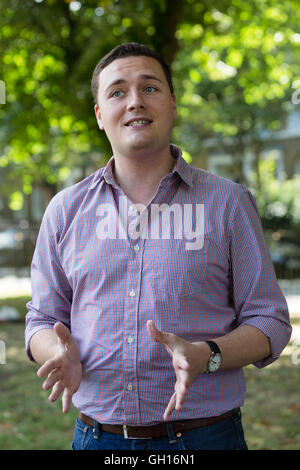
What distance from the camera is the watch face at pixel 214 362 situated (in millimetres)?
1827

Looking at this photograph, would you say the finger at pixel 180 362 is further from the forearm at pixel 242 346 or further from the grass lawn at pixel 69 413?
the grass lawn at pixel 69 413

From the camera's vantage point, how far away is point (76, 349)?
1.97 m

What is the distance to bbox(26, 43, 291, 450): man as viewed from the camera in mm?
1939

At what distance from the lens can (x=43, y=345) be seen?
6.57 feet

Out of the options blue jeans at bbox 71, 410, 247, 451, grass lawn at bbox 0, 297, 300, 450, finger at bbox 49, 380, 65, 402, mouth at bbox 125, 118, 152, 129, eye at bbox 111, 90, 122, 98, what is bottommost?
grass lawn at bbox 0, 297, 300, 450

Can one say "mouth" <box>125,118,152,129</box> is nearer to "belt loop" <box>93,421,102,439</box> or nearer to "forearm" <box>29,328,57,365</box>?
"forearm" <box>29,328,57,365</box>

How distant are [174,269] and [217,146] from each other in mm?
24102

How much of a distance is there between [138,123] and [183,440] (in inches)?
42.5

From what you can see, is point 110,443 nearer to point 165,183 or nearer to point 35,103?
point 165,183

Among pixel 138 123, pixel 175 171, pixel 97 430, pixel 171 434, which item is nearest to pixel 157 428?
pixel 171 434

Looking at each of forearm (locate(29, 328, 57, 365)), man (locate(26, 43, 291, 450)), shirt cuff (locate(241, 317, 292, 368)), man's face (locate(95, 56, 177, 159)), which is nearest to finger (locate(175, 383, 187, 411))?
man (locate(26, 43, 291, 450))

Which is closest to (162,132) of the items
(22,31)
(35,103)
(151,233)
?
(151,233)

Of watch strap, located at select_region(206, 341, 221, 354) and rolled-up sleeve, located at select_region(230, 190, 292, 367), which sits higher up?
rolled-up sleeve, located at select_region(230, 190, 292, 367)

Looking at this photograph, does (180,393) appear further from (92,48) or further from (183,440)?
(92,48)
